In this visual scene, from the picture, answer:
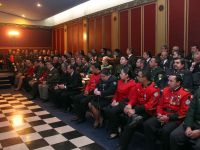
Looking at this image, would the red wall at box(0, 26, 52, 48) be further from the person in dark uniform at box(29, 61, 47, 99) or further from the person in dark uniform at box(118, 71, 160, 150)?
the person in dark uniform at box(118, 71, 160, 150)

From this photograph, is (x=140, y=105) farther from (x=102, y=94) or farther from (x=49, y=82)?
(x=49, y=82)

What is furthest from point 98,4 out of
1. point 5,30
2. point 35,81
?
point 5,30

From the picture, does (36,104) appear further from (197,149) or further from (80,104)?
(197,149)

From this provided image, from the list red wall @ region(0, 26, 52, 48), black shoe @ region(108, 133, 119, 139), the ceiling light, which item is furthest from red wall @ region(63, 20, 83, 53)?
black shoe @ region(108, 133, 119, 139)

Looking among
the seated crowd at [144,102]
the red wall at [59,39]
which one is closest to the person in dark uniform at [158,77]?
the seated crowd at [144,102]

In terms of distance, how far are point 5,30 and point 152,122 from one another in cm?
1283

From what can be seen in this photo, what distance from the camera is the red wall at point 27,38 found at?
13.4 m

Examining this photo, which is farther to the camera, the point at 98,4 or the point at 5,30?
the point at 5,30

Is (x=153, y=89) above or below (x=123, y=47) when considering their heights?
below

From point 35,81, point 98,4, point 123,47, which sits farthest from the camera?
point 98,4

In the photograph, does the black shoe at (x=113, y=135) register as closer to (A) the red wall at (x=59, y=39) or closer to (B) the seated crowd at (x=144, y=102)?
(B) the seated crowd at (x=144, y=102)

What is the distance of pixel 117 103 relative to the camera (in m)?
3.73

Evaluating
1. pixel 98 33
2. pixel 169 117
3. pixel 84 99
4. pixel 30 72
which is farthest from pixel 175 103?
pixel 98 33

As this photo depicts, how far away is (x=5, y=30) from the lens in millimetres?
13328
